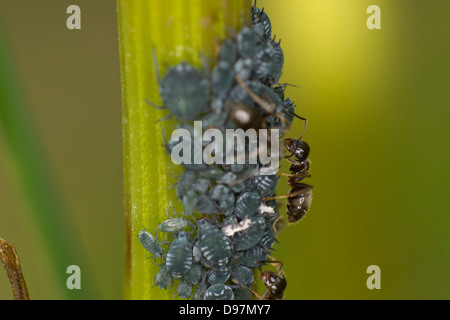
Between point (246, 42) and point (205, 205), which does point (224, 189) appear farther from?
point (246, 42)

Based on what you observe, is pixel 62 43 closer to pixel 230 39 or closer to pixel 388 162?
pixel 230 39

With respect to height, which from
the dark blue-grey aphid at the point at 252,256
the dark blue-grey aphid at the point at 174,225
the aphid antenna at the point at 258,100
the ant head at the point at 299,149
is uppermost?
the aphid antenna at the point at 258,100

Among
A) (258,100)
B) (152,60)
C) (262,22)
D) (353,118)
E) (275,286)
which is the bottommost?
(275,286)

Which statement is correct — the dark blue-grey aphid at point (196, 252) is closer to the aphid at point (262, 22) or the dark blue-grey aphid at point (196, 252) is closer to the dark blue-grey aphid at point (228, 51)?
the dark blue-grey aphid at point (228, 51)

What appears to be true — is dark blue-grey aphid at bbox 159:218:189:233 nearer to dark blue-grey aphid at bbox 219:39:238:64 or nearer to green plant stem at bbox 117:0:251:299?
green plant stem at bbox 117:0:251:299

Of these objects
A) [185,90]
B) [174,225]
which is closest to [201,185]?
[174,225]

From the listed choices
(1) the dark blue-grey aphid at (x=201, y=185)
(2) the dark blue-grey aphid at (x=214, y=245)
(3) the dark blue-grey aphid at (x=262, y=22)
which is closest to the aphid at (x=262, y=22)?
(3) the dark blue-grey aphid at (x=262, y=22)
